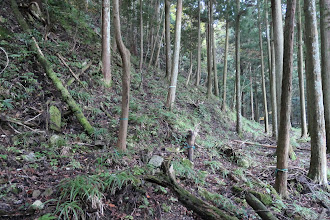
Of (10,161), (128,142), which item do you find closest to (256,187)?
(128,142)

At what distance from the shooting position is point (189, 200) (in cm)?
308

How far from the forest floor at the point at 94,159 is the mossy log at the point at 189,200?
10.8 inches

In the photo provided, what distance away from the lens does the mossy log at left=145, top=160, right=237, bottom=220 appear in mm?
2850

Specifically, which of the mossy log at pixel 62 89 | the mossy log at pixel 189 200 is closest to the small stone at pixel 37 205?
the mossy log at pixel 189 200

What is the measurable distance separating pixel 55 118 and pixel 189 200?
3.78m

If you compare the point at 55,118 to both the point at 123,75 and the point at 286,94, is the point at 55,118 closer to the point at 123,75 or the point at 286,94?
the point at 123,75

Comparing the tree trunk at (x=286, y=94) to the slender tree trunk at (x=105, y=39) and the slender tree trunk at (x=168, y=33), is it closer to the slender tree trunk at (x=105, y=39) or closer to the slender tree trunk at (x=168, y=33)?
the slender tree trunk at (x=105, y=39)

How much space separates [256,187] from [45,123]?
18.2ft

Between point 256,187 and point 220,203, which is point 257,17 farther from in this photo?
point 220,203

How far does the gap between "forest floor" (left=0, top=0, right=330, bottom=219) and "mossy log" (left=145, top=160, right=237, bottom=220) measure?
0.90 feet

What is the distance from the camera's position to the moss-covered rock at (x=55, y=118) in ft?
15.5

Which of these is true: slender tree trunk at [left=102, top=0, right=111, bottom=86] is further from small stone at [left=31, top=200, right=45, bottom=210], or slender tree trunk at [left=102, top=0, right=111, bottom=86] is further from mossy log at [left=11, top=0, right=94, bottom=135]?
small stone at [left=31, top=200, right=45, bottom=210]

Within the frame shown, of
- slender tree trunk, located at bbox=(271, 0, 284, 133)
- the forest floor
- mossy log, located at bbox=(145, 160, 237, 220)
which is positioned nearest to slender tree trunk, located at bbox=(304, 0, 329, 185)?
the forest floor

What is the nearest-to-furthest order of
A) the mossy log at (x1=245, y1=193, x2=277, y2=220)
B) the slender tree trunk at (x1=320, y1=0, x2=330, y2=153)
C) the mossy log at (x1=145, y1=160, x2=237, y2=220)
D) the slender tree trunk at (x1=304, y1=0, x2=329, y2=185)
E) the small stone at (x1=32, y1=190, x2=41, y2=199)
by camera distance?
1. the small stone at (x1=32, y1=190, x2=41, y2=199)
2. the mossy log at (x1=145, y1=160, x2=237, y2=220)
3. the mossy log at (x1=245, y1=193, x2=277, y2=220)
4. the slender tree trunk at (x1=304, y1=0, x2=329, y2=185)
5. the slender tree trunk at (x1=320, y1=0, x2=330, y2=153)
